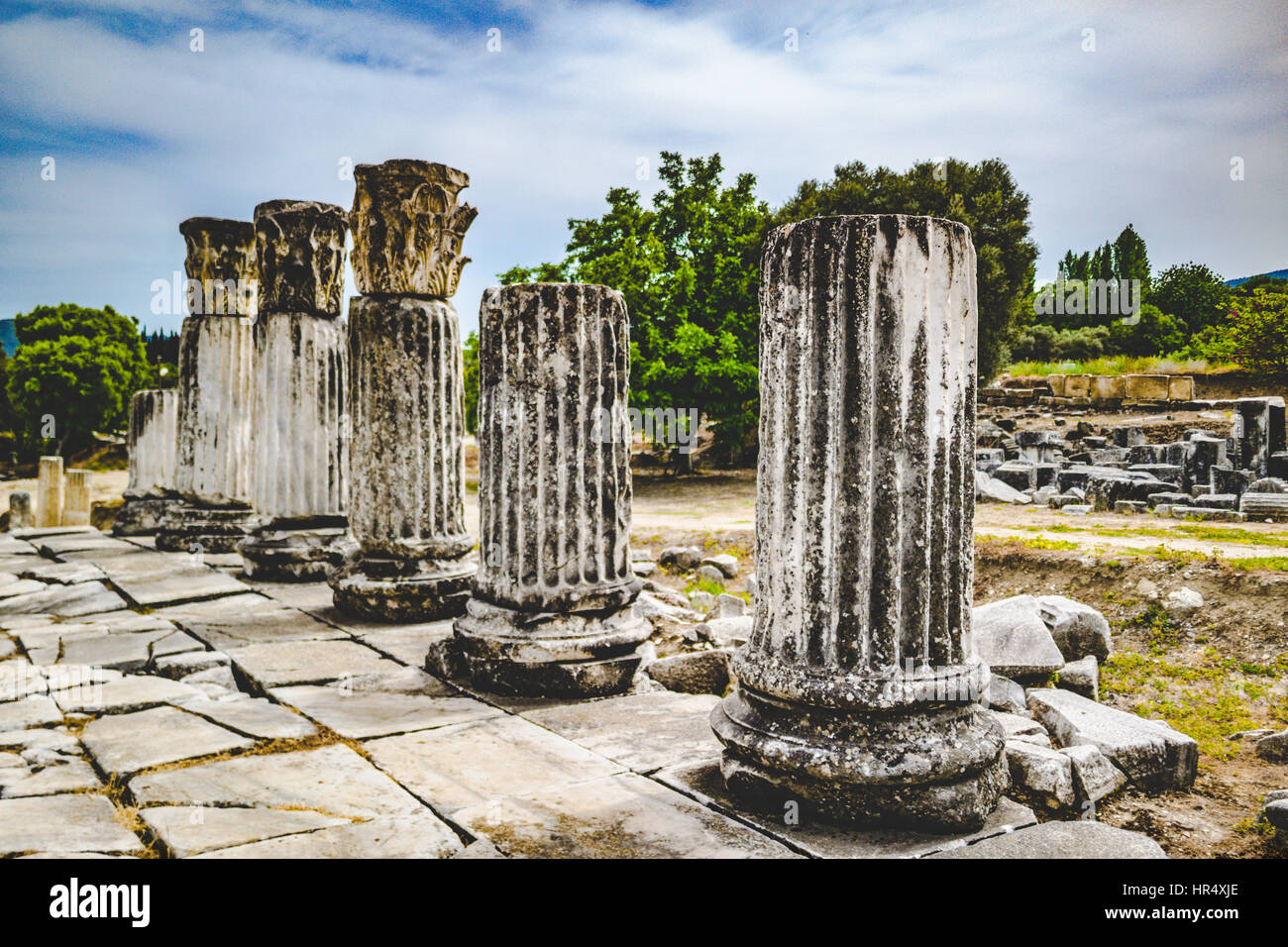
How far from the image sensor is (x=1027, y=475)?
50.2 ft

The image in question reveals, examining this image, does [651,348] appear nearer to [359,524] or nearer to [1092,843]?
[359,524]

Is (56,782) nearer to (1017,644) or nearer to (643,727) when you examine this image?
(643,727)

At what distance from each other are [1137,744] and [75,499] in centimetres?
1287

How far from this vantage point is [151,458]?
1041 centimetres

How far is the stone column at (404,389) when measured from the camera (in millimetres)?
5629

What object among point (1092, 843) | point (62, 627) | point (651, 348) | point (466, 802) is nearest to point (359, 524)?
point (62, 627)

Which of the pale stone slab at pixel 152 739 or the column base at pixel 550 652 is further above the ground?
the column base at pixel 550 652

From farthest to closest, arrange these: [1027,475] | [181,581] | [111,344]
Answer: [111,344]
[1027,475]
[181,581]

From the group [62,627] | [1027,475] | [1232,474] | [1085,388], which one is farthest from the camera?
[1085,388]

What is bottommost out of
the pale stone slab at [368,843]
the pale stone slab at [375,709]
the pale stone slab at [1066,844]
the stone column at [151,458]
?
the pale stone slab at [375,709]

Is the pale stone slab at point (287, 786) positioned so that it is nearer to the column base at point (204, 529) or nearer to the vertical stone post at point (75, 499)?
the column base at point (204, 529)

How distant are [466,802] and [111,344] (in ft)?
114

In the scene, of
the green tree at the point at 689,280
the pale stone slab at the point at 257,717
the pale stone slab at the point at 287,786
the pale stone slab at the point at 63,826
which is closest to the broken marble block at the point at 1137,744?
the pale stone slab at the point at 287,786

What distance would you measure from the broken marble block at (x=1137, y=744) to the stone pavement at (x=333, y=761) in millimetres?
875
